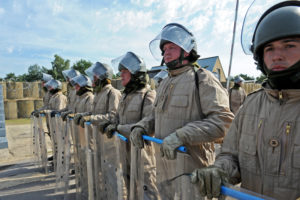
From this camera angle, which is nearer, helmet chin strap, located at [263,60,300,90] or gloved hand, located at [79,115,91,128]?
helmet chin strap, located at [263,60,300,90]

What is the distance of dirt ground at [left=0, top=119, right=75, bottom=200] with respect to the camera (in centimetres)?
412

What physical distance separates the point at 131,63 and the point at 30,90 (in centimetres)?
1506

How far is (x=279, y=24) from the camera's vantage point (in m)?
1.16

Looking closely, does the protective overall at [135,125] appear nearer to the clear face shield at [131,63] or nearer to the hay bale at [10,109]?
the clear face shield at [131,63]

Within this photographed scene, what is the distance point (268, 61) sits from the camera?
46.8 inches

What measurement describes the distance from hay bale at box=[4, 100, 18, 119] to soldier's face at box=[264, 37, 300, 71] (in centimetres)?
1699

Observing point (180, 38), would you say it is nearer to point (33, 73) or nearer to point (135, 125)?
point (135, 125)

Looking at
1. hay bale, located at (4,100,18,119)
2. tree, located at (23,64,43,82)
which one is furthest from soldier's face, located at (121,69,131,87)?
tree, located at (23,64,43,82)

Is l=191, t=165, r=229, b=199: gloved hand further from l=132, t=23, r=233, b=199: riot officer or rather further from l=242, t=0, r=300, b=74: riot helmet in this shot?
l=242, t=0, r=300, b=74: riot helmet

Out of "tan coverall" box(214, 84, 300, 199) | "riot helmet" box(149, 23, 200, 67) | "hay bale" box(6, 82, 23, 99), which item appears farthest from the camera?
"hay bale" box(6, 82, 23, 99)

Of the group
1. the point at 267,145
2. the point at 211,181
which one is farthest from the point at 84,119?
the point at 267,145

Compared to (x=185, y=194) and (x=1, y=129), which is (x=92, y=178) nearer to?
(x=185, y=194)

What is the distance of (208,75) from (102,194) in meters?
2.16

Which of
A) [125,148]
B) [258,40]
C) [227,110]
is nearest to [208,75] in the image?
[227,110]
